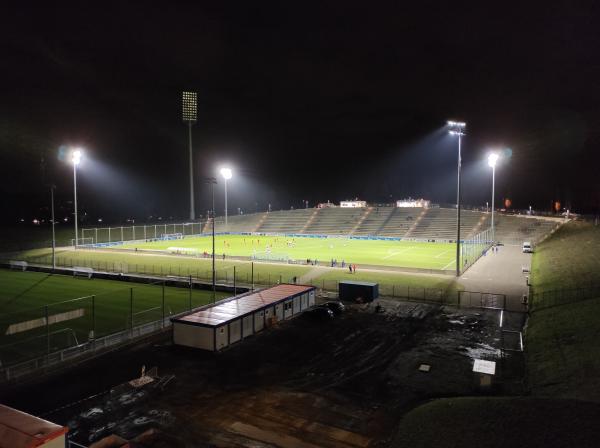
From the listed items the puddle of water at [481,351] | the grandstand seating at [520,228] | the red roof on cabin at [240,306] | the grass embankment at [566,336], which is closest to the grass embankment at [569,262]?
the grass embankment at [566,336]

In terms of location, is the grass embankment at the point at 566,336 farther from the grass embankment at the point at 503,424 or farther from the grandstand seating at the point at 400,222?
the grandstand seating at the point at 400,222

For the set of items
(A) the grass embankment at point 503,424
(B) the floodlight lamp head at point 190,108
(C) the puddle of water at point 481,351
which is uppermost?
(B) the floodlight lamp head at point 190,108

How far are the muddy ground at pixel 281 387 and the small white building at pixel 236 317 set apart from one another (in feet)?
2.03

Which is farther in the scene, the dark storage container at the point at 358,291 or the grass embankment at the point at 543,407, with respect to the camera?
the dark storage container at the point at 358,291

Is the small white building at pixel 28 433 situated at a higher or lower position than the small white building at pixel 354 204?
lower

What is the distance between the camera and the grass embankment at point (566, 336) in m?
17.0

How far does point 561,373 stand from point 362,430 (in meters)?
9.14

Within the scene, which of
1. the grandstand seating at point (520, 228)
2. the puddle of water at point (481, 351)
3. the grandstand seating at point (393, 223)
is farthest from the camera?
the grandstand seating at point (393, 223)

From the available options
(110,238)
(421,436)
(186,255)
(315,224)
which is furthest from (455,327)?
(315,224)

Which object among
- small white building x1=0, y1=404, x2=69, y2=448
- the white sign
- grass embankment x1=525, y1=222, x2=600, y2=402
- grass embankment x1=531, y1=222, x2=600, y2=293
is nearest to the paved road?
grass embankment x1=531, y1=222, x2=600, y2=293

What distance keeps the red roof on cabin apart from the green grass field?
2.53 meters

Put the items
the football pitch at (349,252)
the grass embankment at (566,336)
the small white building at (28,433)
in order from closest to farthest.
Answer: the small white building at (28,433) < the grass embankment at (566,336) < the football pitch at (349,252)

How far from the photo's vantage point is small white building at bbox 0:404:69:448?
9.83 meters

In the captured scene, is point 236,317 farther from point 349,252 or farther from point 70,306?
point 349,252
